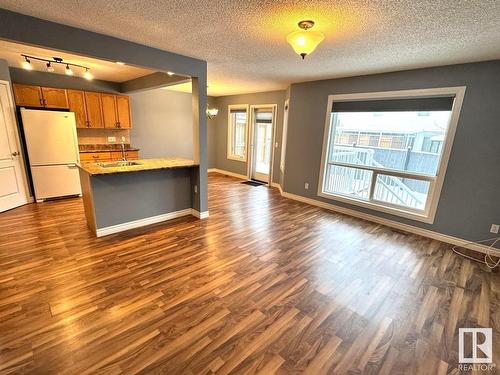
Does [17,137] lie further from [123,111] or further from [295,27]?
[295,27]

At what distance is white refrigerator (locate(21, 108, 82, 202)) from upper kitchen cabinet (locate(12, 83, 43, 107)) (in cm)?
46

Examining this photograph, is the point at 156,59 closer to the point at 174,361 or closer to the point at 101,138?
the point at 174,361

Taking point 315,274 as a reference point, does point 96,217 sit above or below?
above

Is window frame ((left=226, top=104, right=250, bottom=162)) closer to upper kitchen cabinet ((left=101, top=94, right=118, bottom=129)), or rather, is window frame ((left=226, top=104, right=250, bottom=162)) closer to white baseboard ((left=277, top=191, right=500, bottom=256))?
white baseboard ((left=277, top=191, right=500, bottom=256))

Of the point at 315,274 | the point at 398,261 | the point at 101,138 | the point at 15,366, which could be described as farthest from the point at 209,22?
the point at 101,138

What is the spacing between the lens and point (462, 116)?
3211 millimetres

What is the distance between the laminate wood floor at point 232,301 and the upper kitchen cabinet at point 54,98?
8.04 feet

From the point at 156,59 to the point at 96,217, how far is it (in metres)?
2.26

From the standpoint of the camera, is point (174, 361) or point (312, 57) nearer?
point (174, 361)

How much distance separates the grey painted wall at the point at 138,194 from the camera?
327cm

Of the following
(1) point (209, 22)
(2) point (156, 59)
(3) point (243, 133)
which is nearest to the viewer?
(1) point (209, 22)

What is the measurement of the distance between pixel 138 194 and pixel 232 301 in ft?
7.52

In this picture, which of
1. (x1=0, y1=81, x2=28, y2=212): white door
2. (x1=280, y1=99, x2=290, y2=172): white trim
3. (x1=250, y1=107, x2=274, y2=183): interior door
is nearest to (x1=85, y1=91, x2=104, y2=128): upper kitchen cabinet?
(x1=0, y1=81, x2=28, y2=212): white door

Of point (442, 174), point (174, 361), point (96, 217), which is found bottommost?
point (174, 361)
